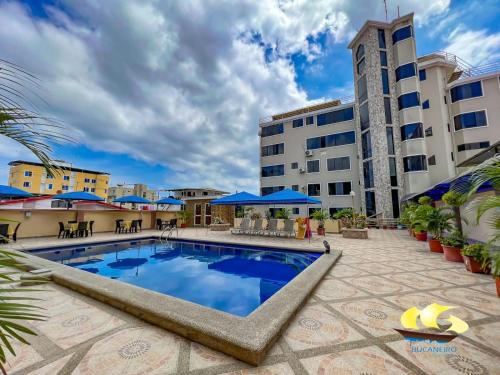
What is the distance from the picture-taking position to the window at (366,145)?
1830 centimetres

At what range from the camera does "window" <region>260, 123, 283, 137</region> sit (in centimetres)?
2477

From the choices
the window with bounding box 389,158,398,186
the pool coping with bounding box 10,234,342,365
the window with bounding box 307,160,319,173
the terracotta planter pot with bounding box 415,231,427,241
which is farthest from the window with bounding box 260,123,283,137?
the pool coping with bounding box 10,234,342,365

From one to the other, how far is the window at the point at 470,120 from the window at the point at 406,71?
5.68 metres

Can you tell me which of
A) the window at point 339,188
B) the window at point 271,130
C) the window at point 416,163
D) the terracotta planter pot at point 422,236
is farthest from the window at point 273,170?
the terracotta planter pot at point 422,236

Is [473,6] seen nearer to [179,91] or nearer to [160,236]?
[179,91]

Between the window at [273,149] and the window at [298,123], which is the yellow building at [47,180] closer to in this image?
the window at [273,149]

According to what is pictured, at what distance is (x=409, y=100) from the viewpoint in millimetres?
17156

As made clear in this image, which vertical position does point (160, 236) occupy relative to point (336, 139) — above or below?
below

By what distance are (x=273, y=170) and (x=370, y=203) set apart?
410 inches

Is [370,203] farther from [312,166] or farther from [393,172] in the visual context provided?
[312,166]

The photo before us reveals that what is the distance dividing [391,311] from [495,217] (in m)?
1.84

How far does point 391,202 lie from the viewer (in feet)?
54.7

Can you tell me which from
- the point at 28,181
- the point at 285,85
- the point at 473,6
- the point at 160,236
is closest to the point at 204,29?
the point at 285,85

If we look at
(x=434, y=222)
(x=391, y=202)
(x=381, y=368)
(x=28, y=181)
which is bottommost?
(x=381, y=368)
